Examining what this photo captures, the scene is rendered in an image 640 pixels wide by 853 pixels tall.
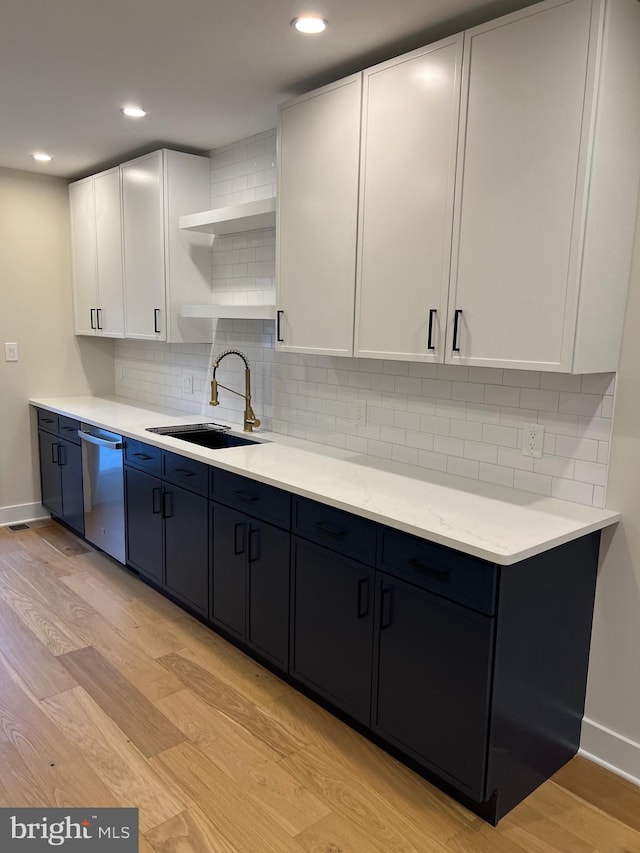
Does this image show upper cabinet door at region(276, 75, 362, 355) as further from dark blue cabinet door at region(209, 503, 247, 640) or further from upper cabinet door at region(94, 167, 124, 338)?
upper cabinet door at region(94, 167, 124, 338)

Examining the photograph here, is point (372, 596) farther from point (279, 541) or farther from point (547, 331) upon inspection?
point (547, 331)

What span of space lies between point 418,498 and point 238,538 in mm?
901

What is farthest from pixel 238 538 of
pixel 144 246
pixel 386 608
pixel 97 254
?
pixel 97 254

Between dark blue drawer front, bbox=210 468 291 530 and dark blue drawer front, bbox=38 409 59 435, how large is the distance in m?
2.04

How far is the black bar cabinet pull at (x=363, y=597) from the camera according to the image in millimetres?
2176

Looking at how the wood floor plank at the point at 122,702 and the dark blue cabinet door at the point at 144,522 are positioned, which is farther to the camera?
the dark blue cabinet door at the point at 144,522

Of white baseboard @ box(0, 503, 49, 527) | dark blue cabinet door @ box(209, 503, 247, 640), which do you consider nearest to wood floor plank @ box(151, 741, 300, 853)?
dark blue cabinet door @ box(209, 503, 247, 640)

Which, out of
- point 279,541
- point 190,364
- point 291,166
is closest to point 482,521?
point 279,541

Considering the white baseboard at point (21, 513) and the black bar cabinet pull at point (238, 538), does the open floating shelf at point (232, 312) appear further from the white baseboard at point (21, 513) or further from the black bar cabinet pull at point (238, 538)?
the white baseboard at point (21, 513)

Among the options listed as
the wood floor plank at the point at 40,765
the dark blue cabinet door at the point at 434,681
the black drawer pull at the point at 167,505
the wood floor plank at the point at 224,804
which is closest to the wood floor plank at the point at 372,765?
the dark blue cabinet door at the point at 434,681

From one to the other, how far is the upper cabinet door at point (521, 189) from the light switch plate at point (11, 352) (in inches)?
140

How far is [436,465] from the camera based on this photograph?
2645 mm

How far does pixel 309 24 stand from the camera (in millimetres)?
2176

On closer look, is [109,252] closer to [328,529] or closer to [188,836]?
[328,529]
